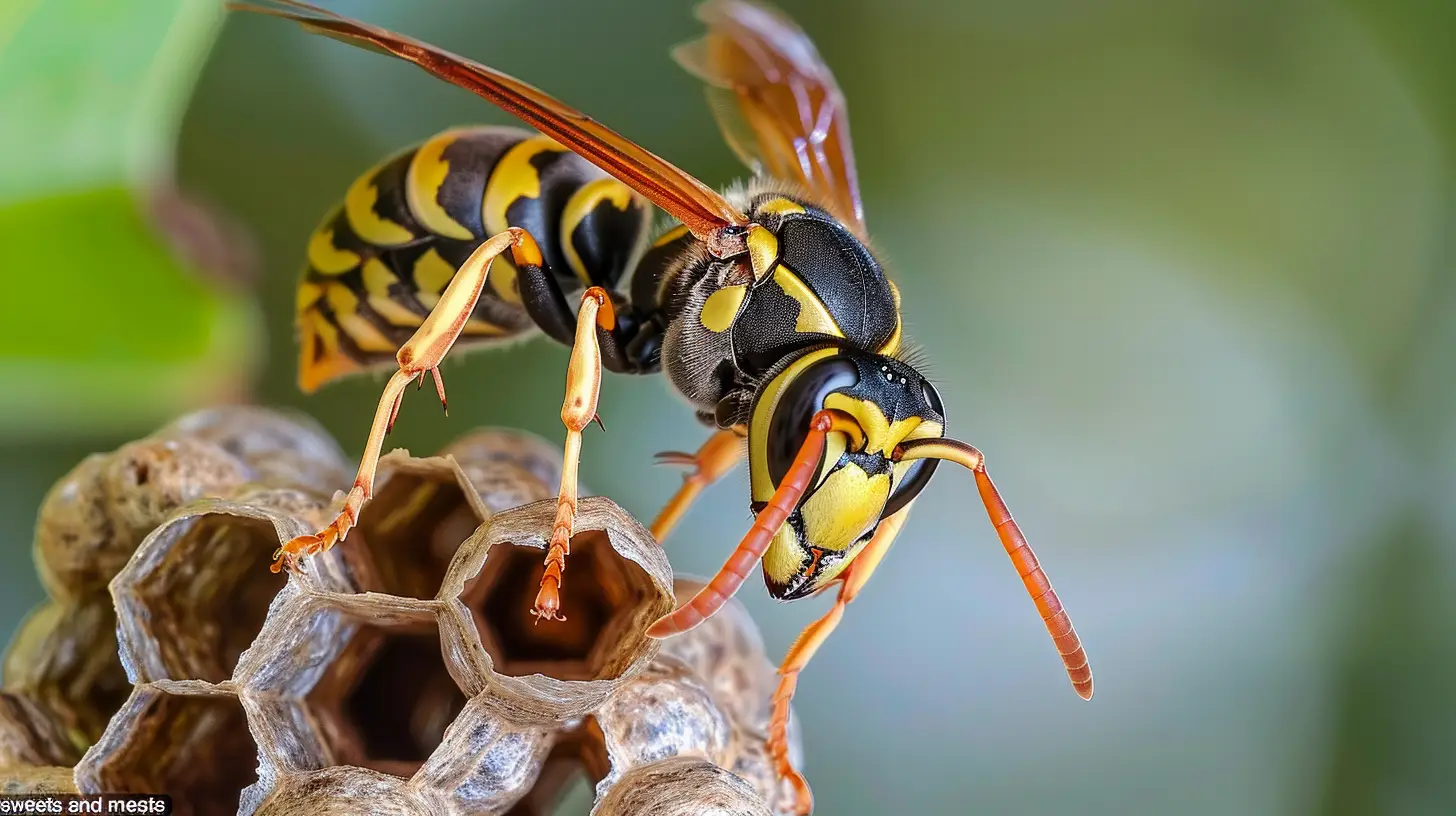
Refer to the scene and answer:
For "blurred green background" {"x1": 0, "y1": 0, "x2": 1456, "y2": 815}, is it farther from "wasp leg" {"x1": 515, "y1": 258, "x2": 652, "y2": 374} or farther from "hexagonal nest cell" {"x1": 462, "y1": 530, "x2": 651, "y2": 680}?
"hexagonal nest cell" {"x1": 462, "y1": 530, "x2": 651, "y2": 680}

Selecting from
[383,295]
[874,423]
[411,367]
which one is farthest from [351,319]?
[874,423]

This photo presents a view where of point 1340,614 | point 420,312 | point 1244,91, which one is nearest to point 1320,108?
point 1244,91

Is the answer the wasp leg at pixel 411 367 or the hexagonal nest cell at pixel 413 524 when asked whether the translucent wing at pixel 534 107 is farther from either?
the hexagonal nest cell at pixel 413 524

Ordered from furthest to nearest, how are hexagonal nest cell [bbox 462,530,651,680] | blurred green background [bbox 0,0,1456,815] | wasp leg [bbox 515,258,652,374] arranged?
blurred green background [bbox 0,0,1456,815], wasp leg [bbox 515,258,652,374], hexagonal nest cell [bbox 462,530,651,680]

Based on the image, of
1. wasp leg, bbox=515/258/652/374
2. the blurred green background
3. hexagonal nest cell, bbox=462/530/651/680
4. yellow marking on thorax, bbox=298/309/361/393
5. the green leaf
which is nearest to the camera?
hexagonal nest cell, bbox=462/530/651/680

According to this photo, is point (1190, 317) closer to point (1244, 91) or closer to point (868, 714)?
point (1244, 91)

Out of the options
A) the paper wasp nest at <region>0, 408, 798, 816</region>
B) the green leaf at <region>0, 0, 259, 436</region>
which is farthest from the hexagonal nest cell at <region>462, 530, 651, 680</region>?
the green leaf at <region>0, 0, 259, 436</region>

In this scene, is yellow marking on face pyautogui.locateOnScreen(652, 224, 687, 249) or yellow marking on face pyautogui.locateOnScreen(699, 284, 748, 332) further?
yellow marking on face pyautogui.locateOnScreen(652, 224, 687, 249)
